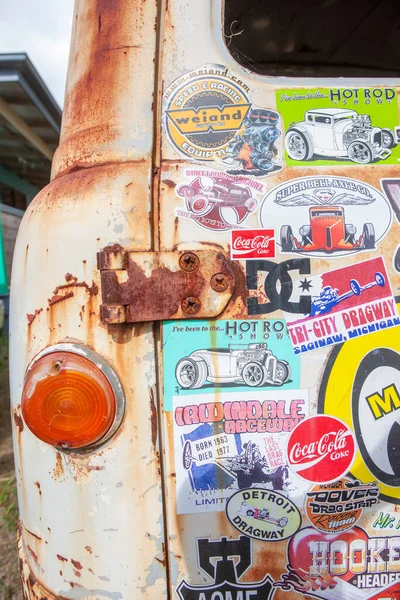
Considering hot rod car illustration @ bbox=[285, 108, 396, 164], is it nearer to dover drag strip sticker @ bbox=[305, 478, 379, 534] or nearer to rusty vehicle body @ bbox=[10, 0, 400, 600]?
rusty vehicle body @ bbox=[10, 0, 400, 600]

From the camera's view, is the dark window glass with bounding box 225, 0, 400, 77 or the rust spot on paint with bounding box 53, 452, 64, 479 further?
the dark window glass with bounding box 225, 0, 400, 77

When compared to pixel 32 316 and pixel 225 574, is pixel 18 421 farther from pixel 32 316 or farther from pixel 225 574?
pixel 225 574

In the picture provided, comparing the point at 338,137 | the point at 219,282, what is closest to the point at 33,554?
the point at 219,282

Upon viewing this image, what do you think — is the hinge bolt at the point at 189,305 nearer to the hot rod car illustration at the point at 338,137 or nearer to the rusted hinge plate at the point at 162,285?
the rusted hinge plate at the point at 162,285

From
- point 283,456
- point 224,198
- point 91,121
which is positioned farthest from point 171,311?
point 91,121

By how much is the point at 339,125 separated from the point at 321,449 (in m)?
→ 0.76

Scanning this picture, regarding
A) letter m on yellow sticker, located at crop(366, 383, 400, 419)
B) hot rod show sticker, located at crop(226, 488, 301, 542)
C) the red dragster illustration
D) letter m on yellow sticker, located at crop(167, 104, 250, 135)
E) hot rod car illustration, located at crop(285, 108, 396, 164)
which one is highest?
letter m on yellow sticker, located at crop(167, 104, 250, 135)

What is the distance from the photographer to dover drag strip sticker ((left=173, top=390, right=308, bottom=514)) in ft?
3.06

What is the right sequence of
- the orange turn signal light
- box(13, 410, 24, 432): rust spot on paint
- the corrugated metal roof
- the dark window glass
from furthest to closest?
the corrugated metal roof
the dark window glass
box(13, 410, 24, 432): rust spot on paint
the orange turn signal light

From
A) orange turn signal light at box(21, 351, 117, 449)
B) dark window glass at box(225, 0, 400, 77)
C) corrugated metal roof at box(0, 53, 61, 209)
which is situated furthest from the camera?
corrugated metal roof at box(0, 53, 61, 209)

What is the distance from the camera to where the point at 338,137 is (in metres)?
0.99

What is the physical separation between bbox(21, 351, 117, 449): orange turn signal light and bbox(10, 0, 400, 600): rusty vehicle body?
2 centimetres

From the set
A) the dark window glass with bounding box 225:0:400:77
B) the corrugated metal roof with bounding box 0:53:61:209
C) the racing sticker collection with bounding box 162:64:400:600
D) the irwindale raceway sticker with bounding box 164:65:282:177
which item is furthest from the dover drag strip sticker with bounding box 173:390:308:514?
the corrugated metal roof with bounding box 0:53:61:209

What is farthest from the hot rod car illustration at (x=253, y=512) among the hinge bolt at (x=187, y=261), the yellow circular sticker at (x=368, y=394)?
the hinge bolt at (x=187, y=261)
